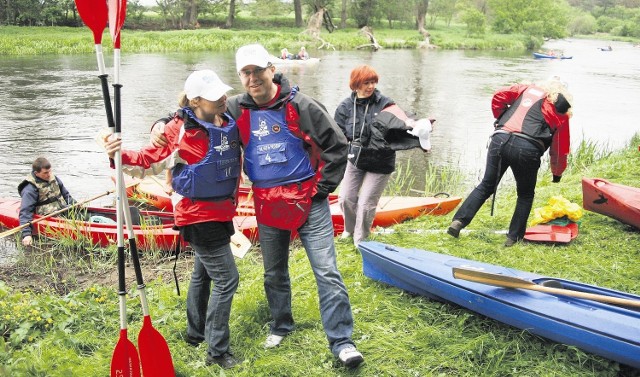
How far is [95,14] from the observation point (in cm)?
257

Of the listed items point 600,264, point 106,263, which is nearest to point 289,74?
point 106,263

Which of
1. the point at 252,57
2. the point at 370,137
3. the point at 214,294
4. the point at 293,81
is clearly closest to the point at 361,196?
the point at 370,137

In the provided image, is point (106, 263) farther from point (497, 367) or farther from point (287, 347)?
point (497, 367)

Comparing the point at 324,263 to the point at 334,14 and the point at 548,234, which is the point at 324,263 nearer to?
the point at 548,234

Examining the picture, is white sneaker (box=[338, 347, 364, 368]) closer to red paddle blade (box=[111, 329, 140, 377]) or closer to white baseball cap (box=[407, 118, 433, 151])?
red paddle blade (box=[111, 329, 140, 377])

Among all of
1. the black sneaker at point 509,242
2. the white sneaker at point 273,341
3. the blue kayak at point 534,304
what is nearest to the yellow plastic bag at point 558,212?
the black sneaker at point 509,242

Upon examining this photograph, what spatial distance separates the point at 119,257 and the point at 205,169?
57cm

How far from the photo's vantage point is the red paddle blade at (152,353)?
270 centimetres

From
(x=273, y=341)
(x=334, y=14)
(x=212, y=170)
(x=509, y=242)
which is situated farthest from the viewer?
(x=334, y=14)

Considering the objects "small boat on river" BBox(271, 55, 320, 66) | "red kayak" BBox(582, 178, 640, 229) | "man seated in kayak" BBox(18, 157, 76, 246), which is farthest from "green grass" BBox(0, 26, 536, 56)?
"red kayak" BBox(582, 178, 640, 229)

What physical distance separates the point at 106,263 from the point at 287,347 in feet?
9.42

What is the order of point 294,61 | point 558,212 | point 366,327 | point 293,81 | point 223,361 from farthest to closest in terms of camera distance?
1. point 294,61
2. point 293,81
3. point 558,212
4. point 366,327
5. point 223,361

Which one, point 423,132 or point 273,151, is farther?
→ point 423,132

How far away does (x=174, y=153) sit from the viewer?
2.62m
